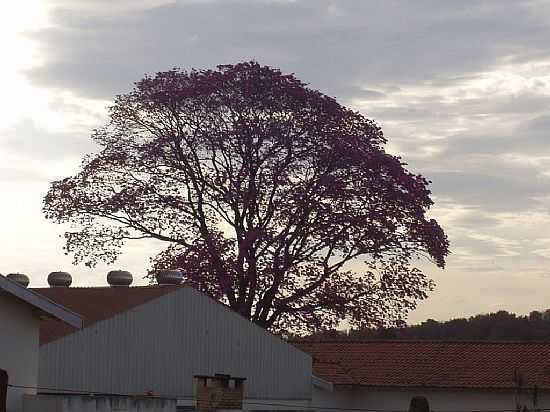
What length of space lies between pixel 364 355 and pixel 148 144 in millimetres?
11747

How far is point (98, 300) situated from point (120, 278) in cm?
231

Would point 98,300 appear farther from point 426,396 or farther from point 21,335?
point 426,396

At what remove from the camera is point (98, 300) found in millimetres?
38062

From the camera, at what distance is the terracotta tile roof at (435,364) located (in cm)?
4781

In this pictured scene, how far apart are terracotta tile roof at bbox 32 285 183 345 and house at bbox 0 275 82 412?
6.43 meters

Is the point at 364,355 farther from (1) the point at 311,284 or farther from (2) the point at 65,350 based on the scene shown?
(2) the point at 65,350

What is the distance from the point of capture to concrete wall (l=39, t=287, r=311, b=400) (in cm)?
3469

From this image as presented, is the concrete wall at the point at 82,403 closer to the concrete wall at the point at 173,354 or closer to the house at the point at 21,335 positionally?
the house at the point at 21,335

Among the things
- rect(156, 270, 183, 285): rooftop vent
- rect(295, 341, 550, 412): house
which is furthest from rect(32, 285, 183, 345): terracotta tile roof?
rect(295, 341, 550, 412): house

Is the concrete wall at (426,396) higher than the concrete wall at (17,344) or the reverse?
the reverse

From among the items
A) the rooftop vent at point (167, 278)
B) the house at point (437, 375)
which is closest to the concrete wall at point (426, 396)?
the house at point (437, 375)

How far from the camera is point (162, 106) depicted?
51.2m

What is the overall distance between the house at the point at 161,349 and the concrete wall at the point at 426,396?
374cm

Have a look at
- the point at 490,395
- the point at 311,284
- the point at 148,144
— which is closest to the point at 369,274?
the point at 311,284
